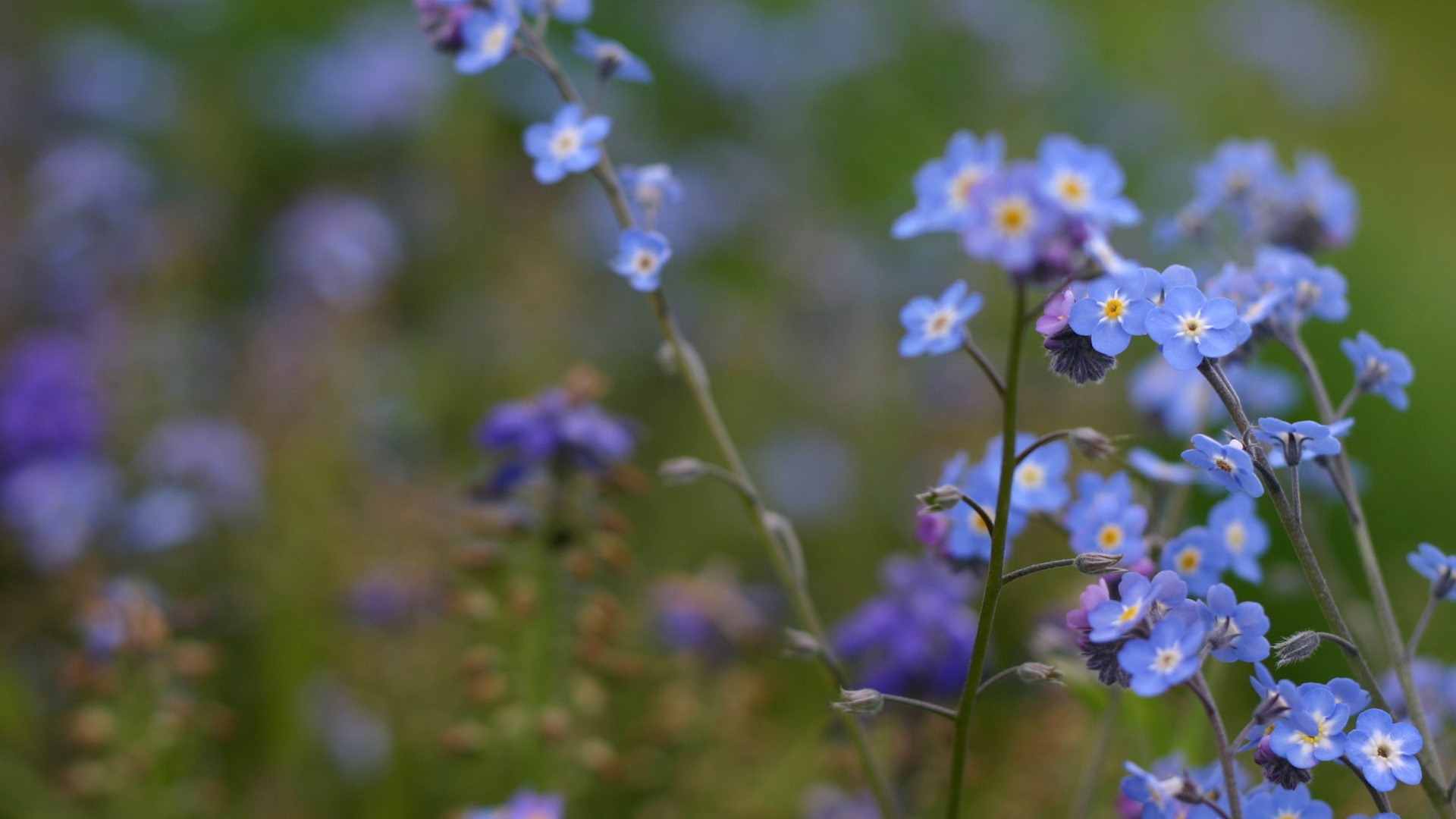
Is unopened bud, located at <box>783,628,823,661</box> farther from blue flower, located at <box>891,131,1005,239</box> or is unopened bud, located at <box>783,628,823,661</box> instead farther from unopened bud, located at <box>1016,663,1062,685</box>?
blue flower, located at <box>891,131,1005,239</box>

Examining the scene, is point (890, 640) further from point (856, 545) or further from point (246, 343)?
point (246, 343)

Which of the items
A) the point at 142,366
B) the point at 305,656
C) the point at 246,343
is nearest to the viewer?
the point at 305,656

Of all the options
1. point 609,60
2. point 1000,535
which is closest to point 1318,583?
point 1000,535

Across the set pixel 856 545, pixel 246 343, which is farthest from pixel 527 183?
pixel 856 545

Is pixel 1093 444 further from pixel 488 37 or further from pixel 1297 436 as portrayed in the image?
pixel 488 37

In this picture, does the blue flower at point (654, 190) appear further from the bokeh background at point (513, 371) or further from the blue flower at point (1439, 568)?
the blue flower at point (1439, 568)

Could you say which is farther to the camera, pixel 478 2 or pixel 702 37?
pixel 702 37
